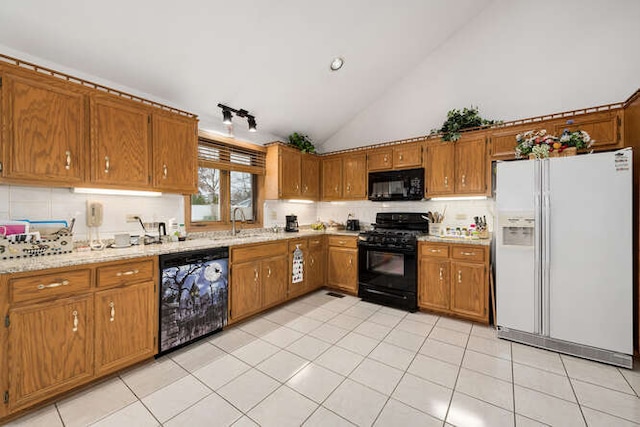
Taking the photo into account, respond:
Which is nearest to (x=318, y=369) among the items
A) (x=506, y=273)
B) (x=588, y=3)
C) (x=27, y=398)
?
(x=27, y=398)

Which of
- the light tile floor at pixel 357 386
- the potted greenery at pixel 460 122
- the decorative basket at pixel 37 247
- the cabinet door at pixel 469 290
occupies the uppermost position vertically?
the potted greenery at pixel 460 122

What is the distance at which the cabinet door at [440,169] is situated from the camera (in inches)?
134

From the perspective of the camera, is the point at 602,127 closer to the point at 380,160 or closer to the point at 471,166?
the point at 471,166

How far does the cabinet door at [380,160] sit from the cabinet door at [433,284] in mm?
1525

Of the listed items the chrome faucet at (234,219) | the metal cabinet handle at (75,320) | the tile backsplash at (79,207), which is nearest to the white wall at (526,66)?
the chrome faucet at (234,219)

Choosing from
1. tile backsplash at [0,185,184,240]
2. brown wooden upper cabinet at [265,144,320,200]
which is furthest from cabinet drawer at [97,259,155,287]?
brown wooden upper cabinet at [265,144,320,200]

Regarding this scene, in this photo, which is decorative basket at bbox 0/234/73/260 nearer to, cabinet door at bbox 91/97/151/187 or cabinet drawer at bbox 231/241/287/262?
cabinet door at bbox 91/97/151/187

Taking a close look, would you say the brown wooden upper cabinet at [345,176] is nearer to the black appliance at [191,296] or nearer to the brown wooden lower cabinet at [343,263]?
the brown wooden lower cabinet at [343,263]

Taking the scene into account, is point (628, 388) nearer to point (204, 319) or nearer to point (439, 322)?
point (439, 322)

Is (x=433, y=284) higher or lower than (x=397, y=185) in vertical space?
lower

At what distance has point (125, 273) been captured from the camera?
6.61 feet

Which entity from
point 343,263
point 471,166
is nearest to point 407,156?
point 471,166

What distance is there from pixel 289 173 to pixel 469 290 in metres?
2.94

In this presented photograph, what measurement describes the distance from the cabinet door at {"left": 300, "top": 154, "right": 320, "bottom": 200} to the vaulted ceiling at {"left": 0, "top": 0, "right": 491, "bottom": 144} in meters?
0.64
